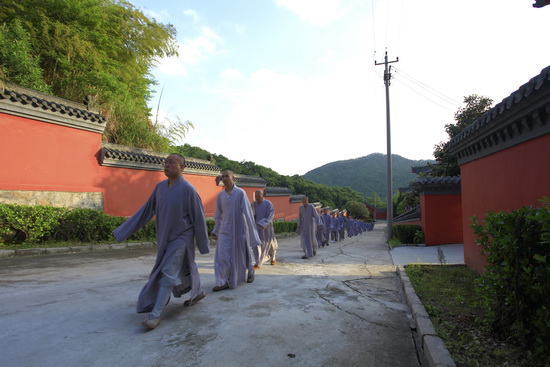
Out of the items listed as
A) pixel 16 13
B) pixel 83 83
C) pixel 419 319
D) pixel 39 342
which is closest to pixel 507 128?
pixel 419 319

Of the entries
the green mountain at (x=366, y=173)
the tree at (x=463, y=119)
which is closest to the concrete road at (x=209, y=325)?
the tree at (x=463, y=119)

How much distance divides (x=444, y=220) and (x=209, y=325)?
10.5 m

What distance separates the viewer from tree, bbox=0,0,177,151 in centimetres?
1224

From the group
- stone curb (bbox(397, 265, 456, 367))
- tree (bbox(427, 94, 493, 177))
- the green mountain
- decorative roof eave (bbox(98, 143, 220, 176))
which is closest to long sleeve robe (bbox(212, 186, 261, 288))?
stone curb (bbox(397, 265, 456, 367))

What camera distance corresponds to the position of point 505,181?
15.6 ft

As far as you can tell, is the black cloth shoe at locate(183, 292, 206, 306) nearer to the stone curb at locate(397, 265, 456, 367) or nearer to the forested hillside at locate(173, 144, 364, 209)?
the stone curb at locate(397, 265, 456, 367)

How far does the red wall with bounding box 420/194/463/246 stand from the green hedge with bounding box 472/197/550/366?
9.15 meters

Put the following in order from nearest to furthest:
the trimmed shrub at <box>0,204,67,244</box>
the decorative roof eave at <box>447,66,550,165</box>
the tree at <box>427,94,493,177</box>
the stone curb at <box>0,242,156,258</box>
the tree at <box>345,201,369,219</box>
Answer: the decorative roof eave at <box>447,66,550,165</box>
the stone curb at <box>0,242,156,258</box>
the trimmed shrub at <box>0,204,67,244</box>
the tree at <box>427,94,493,177</box>
the tree at <box>345,201,369,219</box>

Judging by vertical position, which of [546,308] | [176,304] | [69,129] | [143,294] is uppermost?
[69,129]

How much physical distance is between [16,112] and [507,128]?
10.8m

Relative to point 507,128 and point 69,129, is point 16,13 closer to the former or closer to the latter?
point 69,129

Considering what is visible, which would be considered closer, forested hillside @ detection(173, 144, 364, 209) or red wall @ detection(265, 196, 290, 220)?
red wall @ detection(265, 196, 290, 220)

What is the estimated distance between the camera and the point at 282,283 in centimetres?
520

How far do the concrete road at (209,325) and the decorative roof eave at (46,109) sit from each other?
204 inches
